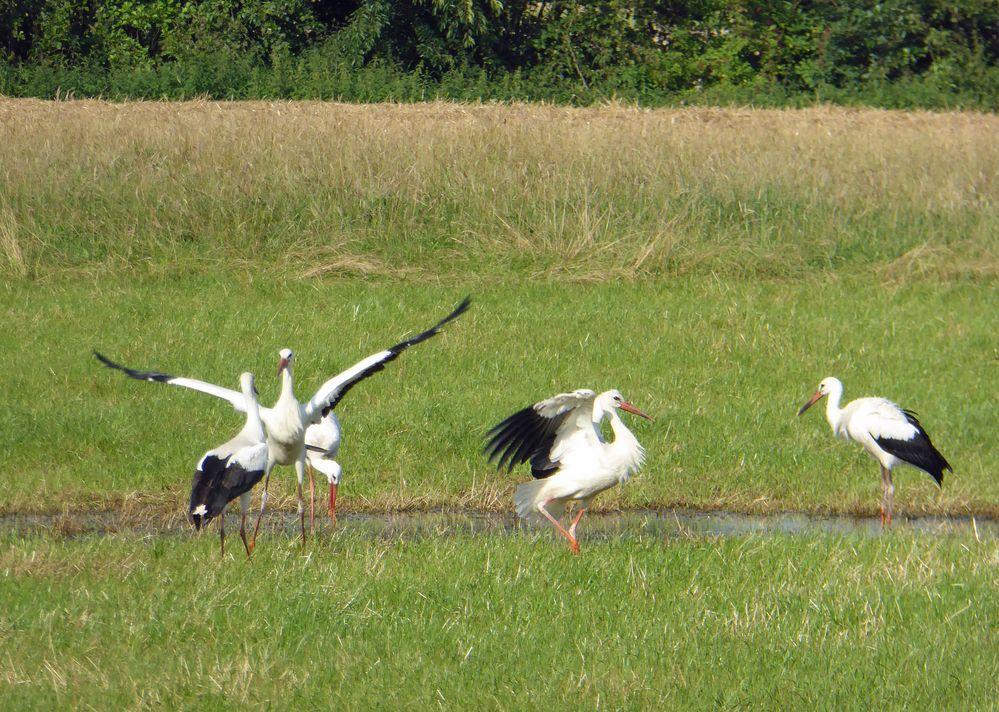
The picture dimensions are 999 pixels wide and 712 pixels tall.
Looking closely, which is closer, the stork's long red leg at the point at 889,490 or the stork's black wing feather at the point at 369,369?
the stork's black wing feather at the point at 369,369

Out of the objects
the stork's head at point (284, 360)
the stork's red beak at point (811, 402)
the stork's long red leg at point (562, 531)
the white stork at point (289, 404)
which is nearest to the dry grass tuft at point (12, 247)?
the white stork at point (289, 404)

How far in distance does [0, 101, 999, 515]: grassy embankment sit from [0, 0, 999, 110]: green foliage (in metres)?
7.53

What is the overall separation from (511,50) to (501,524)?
20.2 metres

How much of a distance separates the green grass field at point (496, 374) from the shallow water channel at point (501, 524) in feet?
0.39

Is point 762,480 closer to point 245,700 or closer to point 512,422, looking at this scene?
point 512,422

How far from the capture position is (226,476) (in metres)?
6.60

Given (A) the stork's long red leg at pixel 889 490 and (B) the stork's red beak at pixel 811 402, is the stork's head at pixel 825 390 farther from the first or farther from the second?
(A) the stork's long red leg at pixel 889 490

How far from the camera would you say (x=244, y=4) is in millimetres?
25578

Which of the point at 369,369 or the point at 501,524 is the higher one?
the point at 369,369

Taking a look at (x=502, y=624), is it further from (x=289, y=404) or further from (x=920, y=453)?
(x=920, y=453)

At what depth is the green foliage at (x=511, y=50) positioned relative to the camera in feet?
78.2

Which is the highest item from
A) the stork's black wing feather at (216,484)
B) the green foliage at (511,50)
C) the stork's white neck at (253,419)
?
the stork's white neck at (253,419)

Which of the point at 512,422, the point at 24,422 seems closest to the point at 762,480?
the point at 512,422

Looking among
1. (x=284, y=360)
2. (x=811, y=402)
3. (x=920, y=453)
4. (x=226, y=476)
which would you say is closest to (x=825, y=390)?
(x=811, y=402)
